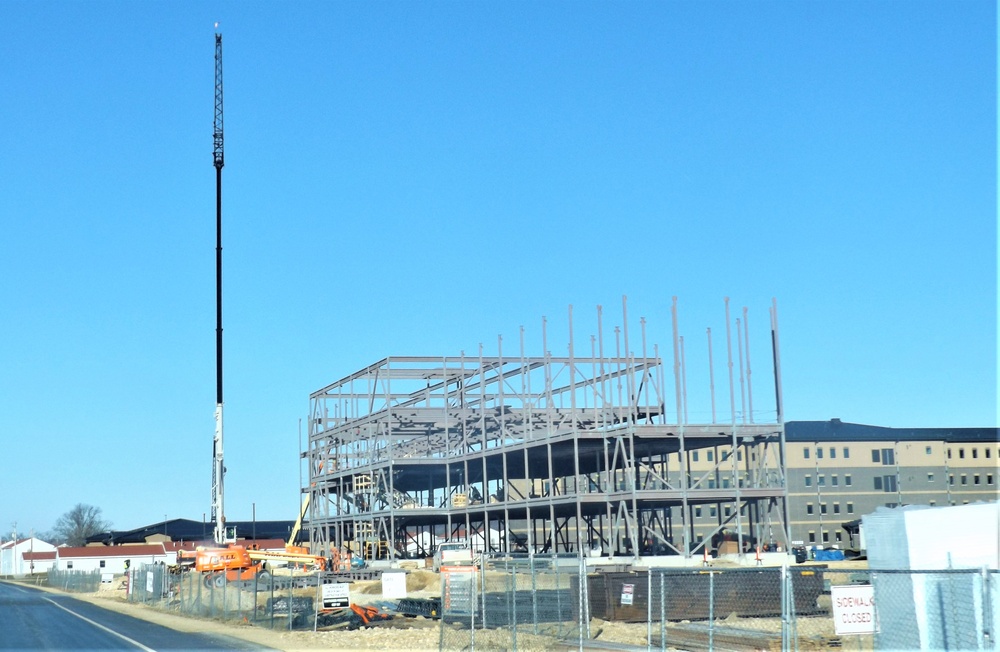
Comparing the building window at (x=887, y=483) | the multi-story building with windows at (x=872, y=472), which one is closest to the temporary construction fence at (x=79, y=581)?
the multi-story building with windows at (x=872, y=472)

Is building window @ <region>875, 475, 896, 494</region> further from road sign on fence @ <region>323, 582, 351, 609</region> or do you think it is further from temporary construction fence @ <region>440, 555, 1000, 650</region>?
road sign on fence @ <region>323, 582, 351, 609</region>

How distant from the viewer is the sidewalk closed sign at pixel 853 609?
13938 millimetres

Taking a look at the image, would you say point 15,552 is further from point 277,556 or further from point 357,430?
point 277,556

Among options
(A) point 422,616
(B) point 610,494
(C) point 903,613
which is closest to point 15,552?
(B) point 610,494

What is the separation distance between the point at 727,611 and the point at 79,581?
208 feet

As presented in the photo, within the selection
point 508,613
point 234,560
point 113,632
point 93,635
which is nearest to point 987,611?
point 508,613

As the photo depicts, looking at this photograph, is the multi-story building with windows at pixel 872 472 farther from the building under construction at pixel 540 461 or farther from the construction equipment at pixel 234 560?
the construction equipment at pixel 234 560

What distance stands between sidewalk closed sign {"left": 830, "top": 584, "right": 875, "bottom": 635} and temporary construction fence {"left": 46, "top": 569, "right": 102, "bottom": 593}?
68.3m

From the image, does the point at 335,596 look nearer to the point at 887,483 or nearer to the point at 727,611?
the point at 727,611

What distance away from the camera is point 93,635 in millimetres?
30312

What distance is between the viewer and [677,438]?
173ft

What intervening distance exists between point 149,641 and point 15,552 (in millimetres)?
152015

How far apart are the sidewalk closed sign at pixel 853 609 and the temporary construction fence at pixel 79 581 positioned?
6831 cm

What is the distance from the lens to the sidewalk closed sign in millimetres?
13938
